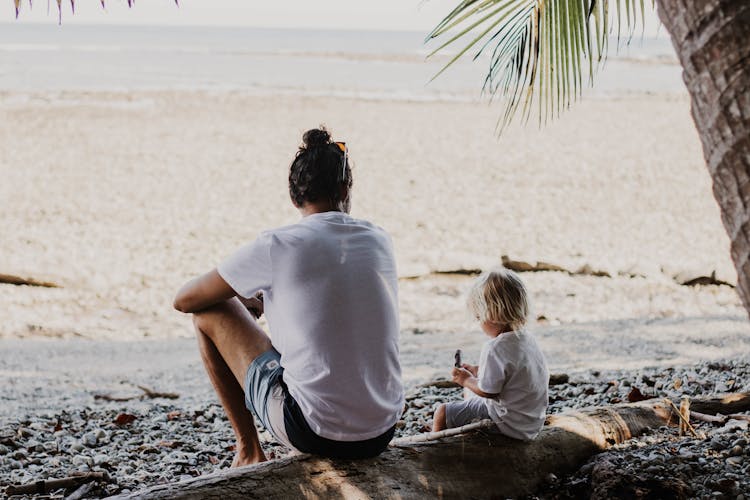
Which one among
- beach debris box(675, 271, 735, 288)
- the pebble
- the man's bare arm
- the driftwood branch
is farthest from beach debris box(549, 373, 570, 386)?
beach debris box(675, 271, 735, 288)

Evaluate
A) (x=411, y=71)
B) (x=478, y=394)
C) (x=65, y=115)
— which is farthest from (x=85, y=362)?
(x=411, y=71)

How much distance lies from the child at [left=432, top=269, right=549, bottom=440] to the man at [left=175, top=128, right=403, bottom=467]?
1.35 feet

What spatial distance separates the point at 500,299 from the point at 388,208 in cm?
744

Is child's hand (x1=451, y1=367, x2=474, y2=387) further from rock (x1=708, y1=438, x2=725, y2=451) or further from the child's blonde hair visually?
rock (x1=708, y1=438, x2=725, y2=451)

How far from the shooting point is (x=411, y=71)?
118 feet

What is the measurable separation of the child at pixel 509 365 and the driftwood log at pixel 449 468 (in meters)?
0.09

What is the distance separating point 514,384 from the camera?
2928 mm

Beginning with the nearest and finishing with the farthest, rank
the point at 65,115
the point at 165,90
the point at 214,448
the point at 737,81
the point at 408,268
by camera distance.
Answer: the point at 737,81
the point at 214,448
the point at 408,268
the point at 65,115
the point at 165,90

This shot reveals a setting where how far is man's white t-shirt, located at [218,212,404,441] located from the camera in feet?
8.33

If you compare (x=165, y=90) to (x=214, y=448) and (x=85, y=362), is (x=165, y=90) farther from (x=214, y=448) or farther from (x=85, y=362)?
(x=214, y=448)

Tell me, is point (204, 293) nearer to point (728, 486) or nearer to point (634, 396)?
point (728, 486)

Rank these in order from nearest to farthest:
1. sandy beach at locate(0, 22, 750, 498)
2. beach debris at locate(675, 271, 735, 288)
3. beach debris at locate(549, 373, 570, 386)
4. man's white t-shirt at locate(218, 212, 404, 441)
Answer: man's white t-shirt at locate(218, 212, 404, 441)
sandy beach at locate(0, 22, 750, 498)
beach debris at locate(549, 373, 570, 386)
beach debris at locate(675, 271, 735, 288)

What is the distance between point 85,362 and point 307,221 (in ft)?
14.0

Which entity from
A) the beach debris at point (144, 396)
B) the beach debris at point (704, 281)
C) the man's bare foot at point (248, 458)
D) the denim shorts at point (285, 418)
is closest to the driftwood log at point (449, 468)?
the denim shorts at point (285, 418)
